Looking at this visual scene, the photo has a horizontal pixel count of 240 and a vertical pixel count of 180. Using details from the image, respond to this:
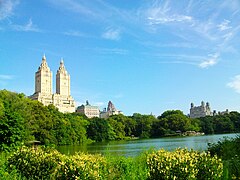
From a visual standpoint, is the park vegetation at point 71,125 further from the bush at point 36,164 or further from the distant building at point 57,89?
the distant building at point 57,89

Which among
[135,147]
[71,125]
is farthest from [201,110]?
[135,147]

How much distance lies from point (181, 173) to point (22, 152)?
558 centimetres

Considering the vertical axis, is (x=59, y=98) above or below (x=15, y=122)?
above

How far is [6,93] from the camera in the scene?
161ft

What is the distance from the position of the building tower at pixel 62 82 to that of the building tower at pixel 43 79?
17.3 ft

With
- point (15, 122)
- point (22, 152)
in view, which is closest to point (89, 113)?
point (15, 122)

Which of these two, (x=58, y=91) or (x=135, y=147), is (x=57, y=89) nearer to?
(x=58, y=91)

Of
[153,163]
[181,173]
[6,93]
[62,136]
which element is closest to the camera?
[181,173]

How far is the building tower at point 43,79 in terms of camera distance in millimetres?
153375

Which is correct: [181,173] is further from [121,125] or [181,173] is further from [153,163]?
[121,125]

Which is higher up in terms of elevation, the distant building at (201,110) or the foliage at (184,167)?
the distant building at (201,110)

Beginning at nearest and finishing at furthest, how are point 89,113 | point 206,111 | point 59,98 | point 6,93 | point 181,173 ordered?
point 181,173 → point 6,93 → point 59,98 → point 89,113 → point 206,111

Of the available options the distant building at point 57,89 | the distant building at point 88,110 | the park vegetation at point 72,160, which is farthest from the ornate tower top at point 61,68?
the park vegetation at point 72,160

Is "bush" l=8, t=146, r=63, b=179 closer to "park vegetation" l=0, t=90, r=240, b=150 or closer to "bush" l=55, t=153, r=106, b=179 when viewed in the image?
"bush" l=55, t=153, r=106, b=179
